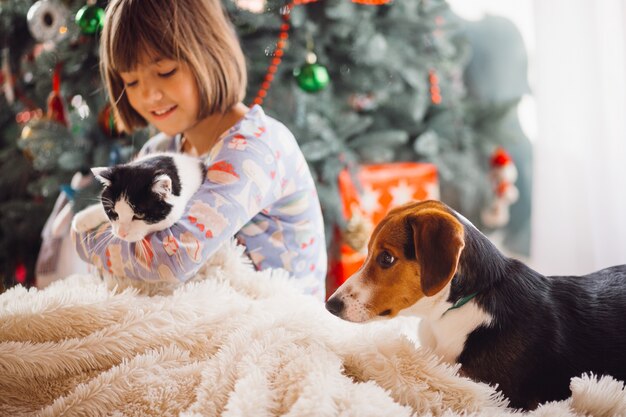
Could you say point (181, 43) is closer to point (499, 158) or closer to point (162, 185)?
point (162, 185)

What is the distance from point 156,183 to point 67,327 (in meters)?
0.33

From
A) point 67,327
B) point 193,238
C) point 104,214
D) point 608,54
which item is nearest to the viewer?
point 67,327

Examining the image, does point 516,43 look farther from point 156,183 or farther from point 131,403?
point 131,403

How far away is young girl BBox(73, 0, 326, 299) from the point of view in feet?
4.09

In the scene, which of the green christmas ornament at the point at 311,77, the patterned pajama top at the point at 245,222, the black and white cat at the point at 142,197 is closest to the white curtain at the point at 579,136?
the green christmas ornament at the point at 311,77

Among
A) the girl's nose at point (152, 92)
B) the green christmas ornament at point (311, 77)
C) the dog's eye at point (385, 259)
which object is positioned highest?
the girl's nose at point (152, 92)

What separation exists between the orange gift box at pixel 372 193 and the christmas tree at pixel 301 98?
0.07m

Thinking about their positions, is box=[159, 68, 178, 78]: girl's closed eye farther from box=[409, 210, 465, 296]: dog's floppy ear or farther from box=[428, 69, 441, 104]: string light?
box=[428, 69, 441, 104]: string light

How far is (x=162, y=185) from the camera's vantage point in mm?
1247

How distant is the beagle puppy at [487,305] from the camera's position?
0.96 meters

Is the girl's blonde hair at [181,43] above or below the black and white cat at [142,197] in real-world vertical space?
above

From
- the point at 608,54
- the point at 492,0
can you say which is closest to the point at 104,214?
the point at 608,54

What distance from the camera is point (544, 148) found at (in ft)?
8.66

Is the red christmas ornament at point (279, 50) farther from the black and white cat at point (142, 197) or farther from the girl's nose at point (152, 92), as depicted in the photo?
the black and white cat at point (142, 197)
